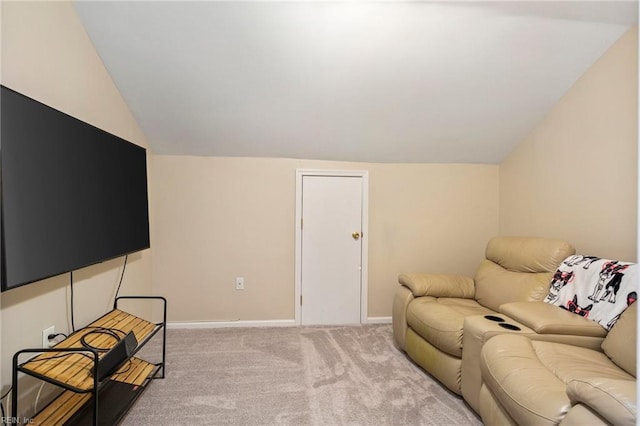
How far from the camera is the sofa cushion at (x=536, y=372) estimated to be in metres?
1.24

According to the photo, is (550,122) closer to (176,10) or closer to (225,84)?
(225,84)

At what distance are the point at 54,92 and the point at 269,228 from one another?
194 cm

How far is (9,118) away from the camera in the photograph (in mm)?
1259

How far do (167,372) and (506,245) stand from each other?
281 cm

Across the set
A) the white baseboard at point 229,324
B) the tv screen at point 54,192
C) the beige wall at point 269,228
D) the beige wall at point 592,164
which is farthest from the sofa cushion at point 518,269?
the tv screen at point 54,192

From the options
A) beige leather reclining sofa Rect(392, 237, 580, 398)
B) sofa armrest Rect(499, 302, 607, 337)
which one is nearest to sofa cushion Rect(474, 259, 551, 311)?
beige leather reclining sofa Rect(392, 237, 580, 398)

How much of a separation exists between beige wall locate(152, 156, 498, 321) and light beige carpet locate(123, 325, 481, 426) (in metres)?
0.44

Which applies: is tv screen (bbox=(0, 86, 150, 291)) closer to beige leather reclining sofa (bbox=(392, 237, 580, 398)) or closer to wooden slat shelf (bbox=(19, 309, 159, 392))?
wooden slat shelf (bbox=(19, 309, 159, 392))

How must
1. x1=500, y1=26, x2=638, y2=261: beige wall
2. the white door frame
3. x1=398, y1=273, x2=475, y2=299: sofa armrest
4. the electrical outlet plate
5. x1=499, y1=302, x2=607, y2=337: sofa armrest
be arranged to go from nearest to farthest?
the electrical outlet plate
x1=499, y1=302, x2=607, y2=337: sofa armrest
x1=500, y1=26, x2=638, y2=261: beige wall
x1=398, y1=273, x2=475, y2=299: sofa armrest
the white door frame

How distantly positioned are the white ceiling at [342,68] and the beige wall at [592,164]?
0.14 m

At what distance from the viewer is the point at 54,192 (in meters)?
1.49

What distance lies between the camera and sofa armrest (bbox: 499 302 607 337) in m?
1.78

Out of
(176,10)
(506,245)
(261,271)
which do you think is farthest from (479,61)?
(261,271)

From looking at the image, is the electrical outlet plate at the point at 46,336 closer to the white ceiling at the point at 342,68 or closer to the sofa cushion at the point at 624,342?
the white ceiling at the point at 342,68
